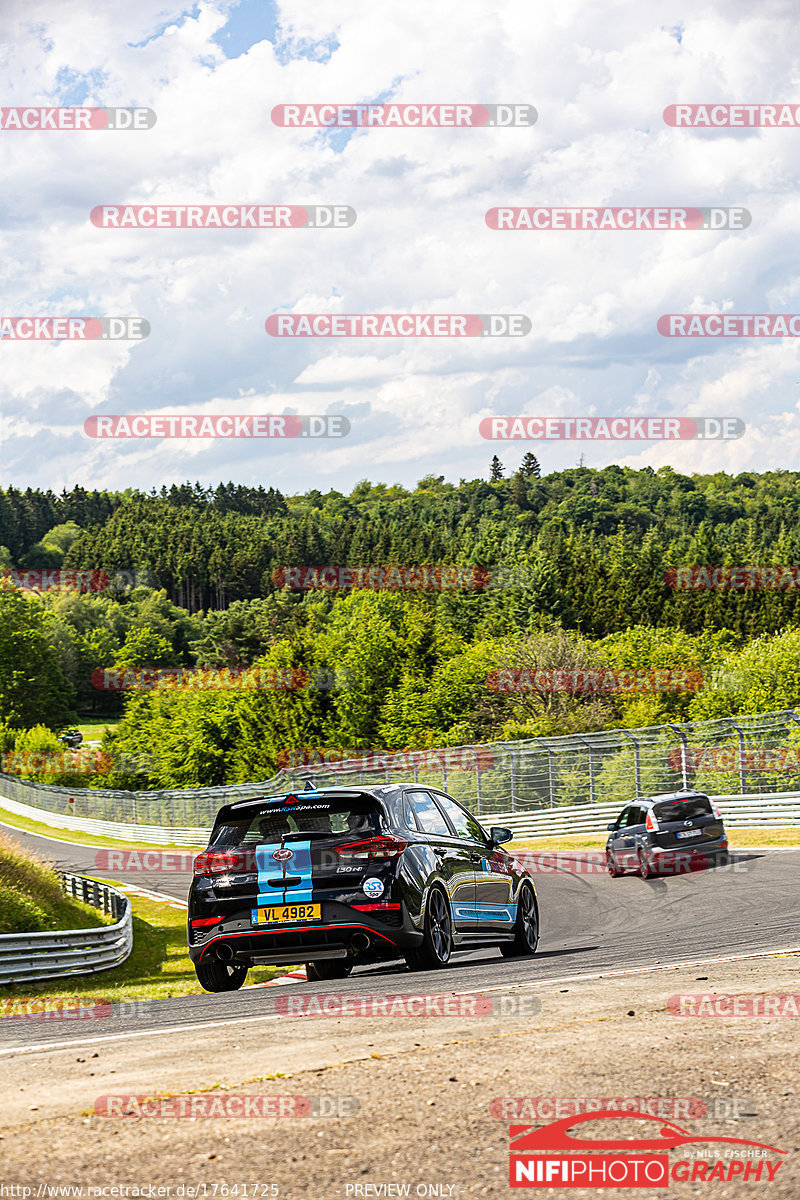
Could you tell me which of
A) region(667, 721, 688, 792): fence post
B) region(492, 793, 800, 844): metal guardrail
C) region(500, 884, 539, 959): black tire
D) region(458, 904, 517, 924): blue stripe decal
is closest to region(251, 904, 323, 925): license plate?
region(458, 904, 517, 924): blue stripe decal

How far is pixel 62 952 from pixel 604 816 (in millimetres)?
17344

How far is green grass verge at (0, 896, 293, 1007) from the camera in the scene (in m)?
14.0

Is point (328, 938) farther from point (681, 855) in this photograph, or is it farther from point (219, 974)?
point (681, 855)

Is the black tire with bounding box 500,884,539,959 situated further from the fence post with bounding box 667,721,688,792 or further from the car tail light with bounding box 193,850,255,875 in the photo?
the fence post with bounding box 667,721,688,792

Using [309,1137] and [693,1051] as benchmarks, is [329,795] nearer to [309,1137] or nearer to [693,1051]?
[693,1051]

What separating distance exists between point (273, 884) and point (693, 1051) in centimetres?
470

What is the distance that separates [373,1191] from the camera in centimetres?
418

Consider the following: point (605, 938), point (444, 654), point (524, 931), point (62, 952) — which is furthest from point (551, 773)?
point (444, 654)

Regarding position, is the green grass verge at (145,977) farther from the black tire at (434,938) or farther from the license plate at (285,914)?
the black tire at (434,938)

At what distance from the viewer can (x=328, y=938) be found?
977 cm

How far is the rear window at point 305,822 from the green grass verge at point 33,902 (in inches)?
353

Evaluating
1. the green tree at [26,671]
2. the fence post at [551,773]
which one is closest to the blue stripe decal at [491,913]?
the fence post at [551,773]

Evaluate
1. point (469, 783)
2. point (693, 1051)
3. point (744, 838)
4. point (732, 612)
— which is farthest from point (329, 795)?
point (732, 612)

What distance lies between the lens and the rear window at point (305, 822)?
1007 cm
